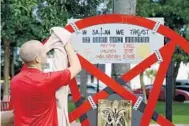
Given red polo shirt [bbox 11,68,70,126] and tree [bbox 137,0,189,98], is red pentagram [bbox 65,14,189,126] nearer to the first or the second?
red polo shirt [bbox 11,68,70,126]

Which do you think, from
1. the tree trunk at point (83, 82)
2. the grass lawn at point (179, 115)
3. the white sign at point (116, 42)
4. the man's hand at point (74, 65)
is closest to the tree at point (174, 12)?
the grass lawn at point (179, 115)

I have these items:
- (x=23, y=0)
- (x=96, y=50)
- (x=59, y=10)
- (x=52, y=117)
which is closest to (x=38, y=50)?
(x=52, y=117)

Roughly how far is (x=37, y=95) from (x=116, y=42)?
207 centimetres

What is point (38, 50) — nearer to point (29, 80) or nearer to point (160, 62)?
point (29, 80)

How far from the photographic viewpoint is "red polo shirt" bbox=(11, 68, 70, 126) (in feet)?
12.1

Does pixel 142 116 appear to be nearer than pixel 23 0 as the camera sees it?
Yes

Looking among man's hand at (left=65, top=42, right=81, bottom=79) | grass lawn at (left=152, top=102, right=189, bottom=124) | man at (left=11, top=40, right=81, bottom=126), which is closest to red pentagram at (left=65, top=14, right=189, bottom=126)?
man's hand at (left=65, top=42, right=81, bottom=79)

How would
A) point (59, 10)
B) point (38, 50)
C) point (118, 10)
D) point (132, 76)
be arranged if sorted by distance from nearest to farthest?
point (38, 50)
point (132, 76)
point (118, 10)
point (59, 10)

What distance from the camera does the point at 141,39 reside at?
219 inches

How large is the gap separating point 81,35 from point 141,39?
2.20 feet

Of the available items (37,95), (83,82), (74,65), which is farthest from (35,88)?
(83,82)

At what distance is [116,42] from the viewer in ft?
18.3

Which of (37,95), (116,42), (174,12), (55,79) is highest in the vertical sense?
(174,12)

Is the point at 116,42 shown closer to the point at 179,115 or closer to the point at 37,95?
the point at 37,95
